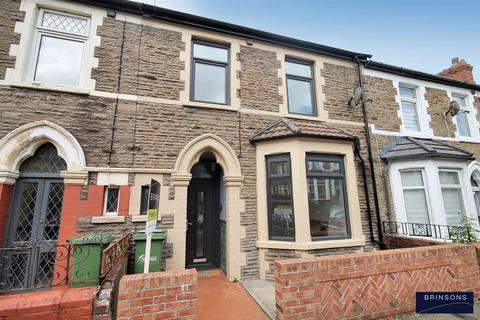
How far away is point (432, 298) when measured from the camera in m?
3.87

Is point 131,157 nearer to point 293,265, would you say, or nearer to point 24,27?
point 24,27

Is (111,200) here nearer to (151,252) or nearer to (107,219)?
(107,219)

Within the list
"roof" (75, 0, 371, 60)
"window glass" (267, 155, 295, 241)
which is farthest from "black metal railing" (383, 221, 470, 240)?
"roof" (75, 0, 371, 60)

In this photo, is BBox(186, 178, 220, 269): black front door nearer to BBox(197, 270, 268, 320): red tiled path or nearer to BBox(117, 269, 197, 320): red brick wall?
BBox(197, 270, 268, 320): red tiled path

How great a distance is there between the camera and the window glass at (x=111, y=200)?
5012 mm

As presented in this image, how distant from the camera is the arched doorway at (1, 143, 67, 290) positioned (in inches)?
176

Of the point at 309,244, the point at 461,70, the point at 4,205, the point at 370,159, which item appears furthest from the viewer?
the point at 461,70

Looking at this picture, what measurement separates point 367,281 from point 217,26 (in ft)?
22.8

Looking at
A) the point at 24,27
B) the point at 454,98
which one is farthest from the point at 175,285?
the point at 454,98

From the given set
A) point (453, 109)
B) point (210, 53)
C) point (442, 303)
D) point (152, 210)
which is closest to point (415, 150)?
point (453, 109)

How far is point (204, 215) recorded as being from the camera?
653cm

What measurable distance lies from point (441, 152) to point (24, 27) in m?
11.3

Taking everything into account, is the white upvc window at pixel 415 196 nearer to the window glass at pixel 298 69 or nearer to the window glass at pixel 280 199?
the window glass at pixel 280 199

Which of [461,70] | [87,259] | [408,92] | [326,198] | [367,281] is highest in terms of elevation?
[461,70]
